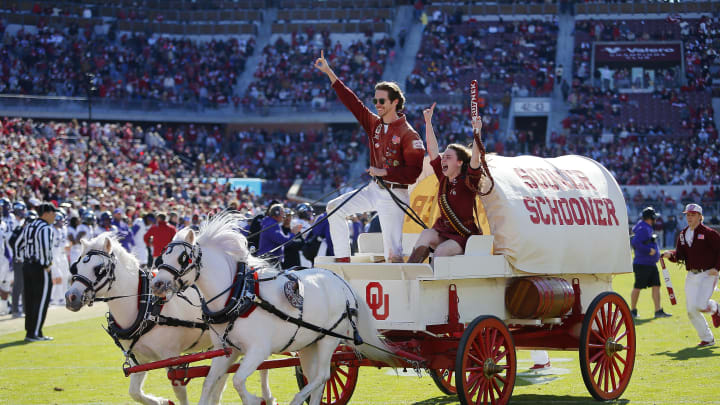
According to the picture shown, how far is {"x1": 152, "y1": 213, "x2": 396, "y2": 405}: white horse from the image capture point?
673 cm

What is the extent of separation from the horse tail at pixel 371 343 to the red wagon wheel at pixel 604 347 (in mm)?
1890

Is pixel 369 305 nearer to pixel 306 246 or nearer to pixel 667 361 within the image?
pixel 667 361

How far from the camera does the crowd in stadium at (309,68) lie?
144 feet

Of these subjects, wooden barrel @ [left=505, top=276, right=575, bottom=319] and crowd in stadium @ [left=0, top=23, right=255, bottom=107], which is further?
crowd in stadium @ [left=0, top=23, right=255, bottom=107]

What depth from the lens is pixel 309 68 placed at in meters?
45.3

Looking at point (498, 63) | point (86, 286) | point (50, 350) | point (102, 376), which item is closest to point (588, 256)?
point (86, 286)

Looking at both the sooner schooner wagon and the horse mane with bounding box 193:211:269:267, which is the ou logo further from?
the horse mane with bounding box 193:211:269:267

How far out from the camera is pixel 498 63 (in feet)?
148

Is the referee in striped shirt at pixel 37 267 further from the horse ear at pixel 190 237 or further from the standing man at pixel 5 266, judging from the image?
the horse ear at pixel 190 237

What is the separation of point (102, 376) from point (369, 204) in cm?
436

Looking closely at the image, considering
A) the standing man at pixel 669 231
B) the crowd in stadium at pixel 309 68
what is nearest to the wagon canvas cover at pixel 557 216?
the standing man at pixel 669 231

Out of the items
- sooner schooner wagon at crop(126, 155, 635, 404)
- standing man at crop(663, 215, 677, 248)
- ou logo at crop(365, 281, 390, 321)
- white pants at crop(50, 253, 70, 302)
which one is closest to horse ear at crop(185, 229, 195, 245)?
sooner schooner wagon at crop(126, 155, 635, 404)

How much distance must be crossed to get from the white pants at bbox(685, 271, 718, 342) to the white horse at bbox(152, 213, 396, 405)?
600 centimetres

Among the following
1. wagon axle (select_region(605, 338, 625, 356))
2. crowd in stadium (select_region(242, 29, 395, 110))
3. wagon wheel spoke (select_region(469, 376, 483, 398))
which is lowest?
wagon wheel spoke (select_region(469, 376, 483, 398))
